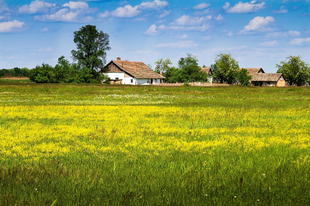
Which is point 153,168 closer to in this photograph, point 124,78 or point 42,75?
point 42,75

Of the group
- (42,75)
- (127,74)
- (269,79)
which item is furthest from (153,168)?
(269,79)

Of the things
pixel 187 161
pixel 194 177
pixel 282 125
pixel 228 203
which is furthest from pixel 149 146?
pixel 282 125

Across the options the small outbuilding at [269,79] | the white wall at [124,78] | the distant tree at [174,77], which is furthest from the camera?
the small outbuilding at [269,79]

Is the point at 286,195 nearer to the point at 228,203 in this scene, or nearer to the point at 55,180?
the point at 228,203

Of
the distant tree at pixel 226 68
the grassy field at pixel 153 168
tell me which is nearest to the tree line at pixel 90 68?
the distant tree at pixel 226 68

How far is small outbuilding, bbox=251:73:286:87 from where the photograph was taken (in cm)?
13612

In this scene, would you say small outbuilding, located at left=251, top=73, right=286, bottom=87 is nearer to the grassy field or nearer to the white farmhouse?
the white farmhouse

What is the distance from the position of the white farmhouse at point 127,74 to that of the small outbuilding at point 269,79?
49.4 metres

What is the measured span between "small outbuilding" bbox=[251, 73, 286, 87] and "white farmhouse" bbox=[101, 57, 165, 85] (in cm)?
4936

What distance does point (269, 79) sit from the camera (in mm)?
137750

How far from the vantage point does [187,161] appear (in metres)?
9.09

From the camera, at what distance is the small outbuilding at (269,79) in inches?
5359

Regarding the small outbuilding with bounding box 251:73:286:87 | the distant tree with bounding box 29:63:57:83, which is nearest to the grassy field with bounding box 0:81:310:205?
the distant tree with bounding box 29:63:57:83

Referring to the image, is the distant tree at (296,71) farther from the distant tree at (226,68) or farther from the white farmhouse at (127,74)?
the white farmhouse at (127,74)
